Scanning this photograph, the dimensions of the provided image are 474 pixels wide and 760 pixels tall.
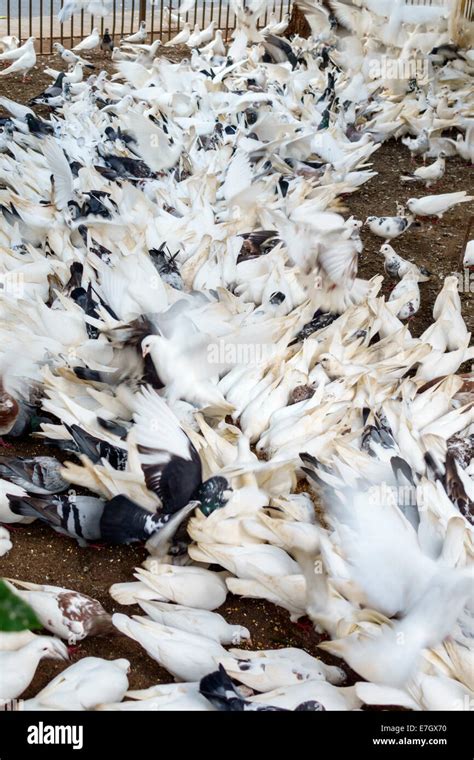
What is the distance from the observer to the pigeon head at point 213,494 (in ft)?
8.29

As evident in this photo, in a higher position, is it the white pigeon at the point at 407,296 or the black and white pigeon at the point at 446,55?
the black and white pigeon at the point at 446,55

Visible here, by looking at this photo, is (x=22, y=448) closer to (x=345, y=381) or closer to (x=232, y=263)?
(x=345, y=381)

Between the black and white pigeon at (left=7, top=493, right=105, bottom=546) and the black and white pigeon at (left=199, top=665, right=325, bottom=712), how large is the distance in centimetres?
64

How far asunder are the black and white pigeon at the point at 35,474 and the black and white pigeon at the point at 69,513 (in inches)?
4.0

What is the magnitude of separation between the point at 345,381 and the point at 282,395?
24 cm

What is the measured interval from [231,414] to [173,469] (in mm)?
560

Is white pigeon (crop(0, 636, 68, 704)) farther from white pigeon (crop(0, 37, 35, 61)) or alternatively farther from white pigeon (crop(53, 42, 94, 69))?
white pigeon (crop(53, 42, 94, 69))

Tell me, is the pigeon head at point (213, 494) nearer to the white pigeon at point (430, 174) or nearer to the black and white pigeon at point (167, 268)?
the black and white pigeon at point (167, 268)

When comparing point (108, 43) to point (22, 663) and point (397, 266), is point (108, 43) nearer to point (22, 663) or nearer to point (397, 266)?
point (397, 266)

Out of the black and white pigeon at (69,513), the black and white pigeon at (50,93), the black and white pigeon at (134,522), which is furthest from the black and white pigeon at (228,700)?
the black and white pigeon at (50,93)

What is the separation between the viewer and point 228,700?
2.04 m

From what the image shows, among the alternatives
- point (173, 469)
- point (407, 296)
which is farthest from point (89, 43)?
point (173, 469)

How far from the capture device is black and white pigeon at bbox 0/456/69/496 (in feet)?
8.85
